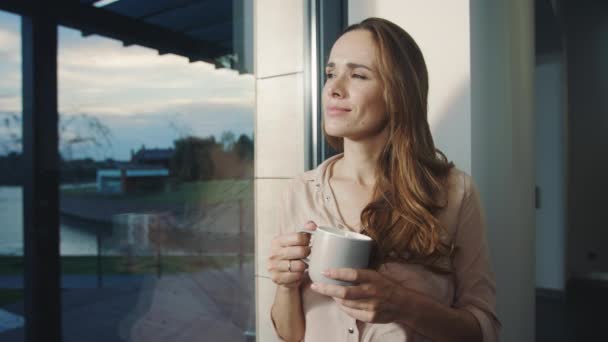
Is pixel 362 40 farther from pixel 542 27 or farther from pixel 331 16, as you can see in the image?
pixel 542 27

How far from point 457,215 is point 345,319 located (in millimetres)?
317

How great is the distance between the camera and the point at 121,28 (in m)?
1.10

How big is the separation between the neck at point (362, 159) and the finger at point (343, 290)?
33 centimetres

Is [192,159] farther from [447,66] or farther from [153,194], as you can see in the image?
[447,66]

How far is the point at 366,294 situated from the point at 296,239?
0.49 feet

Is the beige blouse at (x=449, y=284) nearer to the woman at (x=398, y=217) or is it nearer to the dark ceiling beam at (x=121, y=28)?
the woman at (x=398, y=217)

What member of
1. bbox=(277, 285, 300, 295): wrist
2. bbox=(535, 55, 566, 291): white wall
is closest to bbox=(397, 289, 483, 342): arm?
bbox=(277, 285, 300, 295): wrist

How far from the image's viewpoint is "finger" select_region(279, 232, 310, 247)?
2.46 ft

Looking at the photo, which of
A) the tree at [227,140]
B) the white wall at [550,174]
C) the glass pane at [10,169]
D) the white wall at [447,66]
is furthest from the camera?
the white wall at [550,174]

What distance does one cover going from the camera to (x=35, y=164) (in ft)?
2.94

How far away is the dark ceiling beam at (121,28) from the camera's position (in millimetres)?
951

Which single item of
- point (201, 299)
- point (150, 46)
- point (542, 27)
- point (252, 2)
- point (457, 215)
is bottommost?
point (201, 299)

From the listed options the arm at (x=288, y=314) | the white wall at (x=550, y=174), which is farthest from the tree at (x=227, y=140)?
the white wall at (x=550, y=174)

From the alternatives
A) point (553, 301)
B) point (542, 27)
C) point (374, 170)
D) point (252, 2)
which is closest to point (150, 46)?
point (252, 2)
